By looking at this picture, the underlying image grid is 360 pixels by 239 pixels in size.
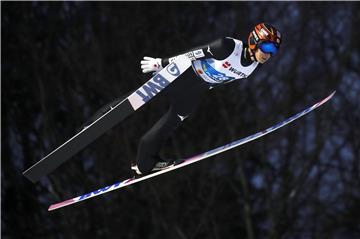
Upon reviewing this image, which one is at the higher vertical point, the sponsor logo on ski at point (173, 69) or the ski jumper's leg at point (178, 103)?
the sponsor logo on ski at point (173, 69)

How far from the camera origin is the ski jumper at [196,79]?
6957 millimetres

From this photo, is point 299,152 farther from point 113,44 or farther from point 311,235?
point 113,44

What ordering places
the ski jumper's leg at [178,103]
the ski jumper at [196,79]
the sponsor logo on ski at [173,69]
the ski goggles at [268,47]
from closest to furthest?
the ski goggles at [268,47]
the ski jumper at [196,79]
the sponsor logo on ski at [173,69]
the ski jumper's leg at [178,103]

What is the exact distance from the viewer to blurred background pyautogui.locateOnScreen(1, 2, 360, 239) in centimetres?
1827

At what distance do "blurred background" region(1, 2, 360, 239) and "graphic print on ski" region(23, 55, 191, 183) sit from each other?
10.4m

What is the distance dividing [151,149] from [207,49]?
3.90 ft

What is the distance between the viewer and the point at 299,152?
19.0 meters

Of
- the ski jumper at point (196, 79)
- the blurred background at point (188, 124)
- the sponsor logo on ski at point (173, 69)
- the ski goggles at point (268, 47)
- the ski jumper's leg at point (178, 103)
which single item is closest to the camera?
the ski goggles at point (268, 47)

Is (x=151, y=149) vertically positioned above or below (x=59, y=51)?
below

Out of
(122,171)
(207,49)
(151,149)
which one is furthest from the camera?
(122,171)

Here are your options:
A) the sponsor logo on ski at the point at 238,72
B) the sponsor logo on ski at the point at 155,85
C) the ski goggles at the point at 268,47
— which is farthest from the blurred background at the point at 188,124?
the ski goggles at the point at 268,47

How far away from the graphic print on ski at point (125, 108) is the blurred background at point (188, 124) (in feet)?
34.1

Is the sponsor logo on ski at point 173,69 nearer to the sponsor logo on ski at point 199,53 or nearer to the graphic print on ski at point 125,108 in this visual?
the graphic print on ski at point 125,108

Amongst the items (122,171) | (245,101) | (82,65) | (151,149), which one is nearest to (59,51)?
(82,65)
